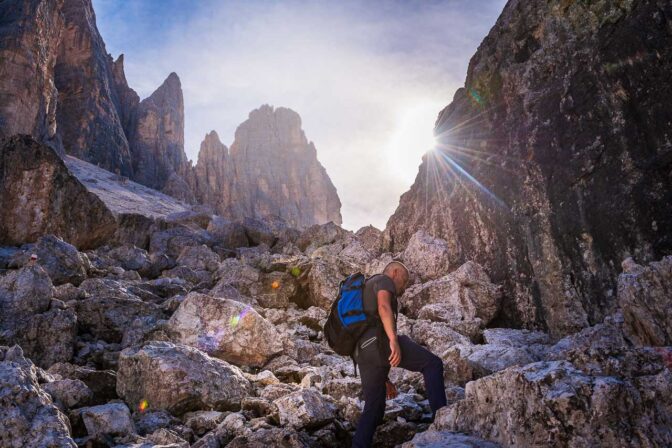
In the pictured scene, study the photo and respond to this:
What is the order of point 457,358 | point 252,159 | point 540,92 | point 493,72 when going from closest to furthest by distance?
point 457,358 → point 540,92 → point 493,72 → point 252,159

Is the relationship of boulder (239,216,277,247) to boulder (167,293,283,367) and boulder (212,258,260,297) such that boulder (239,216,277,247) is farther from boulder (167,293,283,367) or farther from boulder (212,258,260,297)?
boulder (167,293,283,367)

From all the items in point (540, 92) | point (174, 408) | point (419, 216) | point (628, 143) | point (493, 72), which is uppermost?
point (493, 72)

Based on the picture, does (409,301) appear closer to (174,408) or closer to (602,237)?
(602,237)

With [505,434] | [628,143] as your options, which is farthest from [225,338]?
[628,143]

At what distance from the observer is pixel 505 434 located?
3.82 meters

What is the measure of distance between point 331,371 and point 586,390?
218 inches

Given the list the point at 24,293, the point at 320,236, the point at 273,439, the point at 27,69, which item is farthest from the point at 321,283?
the point at 27,69

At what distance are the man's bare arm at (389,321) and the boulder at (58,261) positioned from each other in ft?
44.4

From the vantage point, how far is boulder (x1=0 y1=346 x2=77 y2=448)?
184 inches

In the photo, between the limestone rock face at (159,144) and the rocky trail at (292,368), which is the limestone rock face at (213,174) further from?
the rocky trail at (292,368)

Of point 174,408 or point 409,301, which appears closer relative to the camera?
point 174,408

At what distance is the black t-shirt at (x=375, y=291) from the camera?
557cm

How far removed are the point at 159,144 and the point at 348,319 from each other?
114 meters

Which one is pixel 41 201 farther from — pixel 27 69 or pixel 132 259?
pixel 27 69
